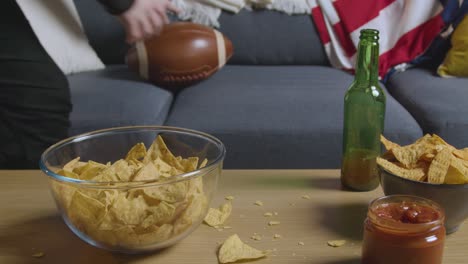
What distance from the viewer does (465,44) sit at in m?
1.97

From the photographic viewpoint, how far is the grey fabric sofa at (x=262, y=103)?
1.56m

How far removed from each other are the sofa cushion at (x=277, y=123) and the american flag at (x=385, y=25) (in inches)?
17.6

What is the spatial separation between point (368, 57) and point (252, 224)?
0.35 m

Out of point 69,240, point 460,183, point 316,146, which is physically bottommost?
point 316,146

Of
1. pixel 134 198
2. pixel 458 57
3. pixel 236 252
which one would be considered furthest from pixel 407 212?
pixel 458 57

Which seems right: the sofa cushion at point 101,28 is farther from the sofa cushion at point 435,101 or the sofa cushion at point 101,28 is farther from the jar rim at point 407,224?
the jar rim at point 407,224

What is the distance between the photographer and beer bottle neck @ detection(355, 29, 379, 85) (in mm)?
900

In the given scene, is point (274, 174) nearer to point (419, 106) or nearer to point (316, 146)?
point (316, 146)

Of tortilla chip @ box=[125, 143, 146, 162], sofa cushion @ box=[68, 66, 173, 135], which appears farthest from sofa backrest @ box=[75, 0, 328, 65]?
tortilla chip @ box=[125, 143, 146, 162]

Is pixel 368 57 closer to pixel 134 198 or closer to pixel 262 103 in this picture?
pixel 134 198

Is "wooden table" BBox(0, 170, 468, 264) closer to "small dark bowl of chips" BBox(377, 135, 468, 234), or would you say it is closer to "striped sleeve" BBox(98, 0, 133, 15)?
"small dark bowl of chips" BBox(377, 135, 468, 234)

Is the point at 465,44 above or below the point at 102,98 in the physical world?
above

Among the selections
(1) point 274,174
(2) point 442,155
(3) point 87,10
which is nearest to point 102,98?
(3) point 87,10

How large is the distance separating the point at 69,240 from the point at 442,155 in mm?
577
